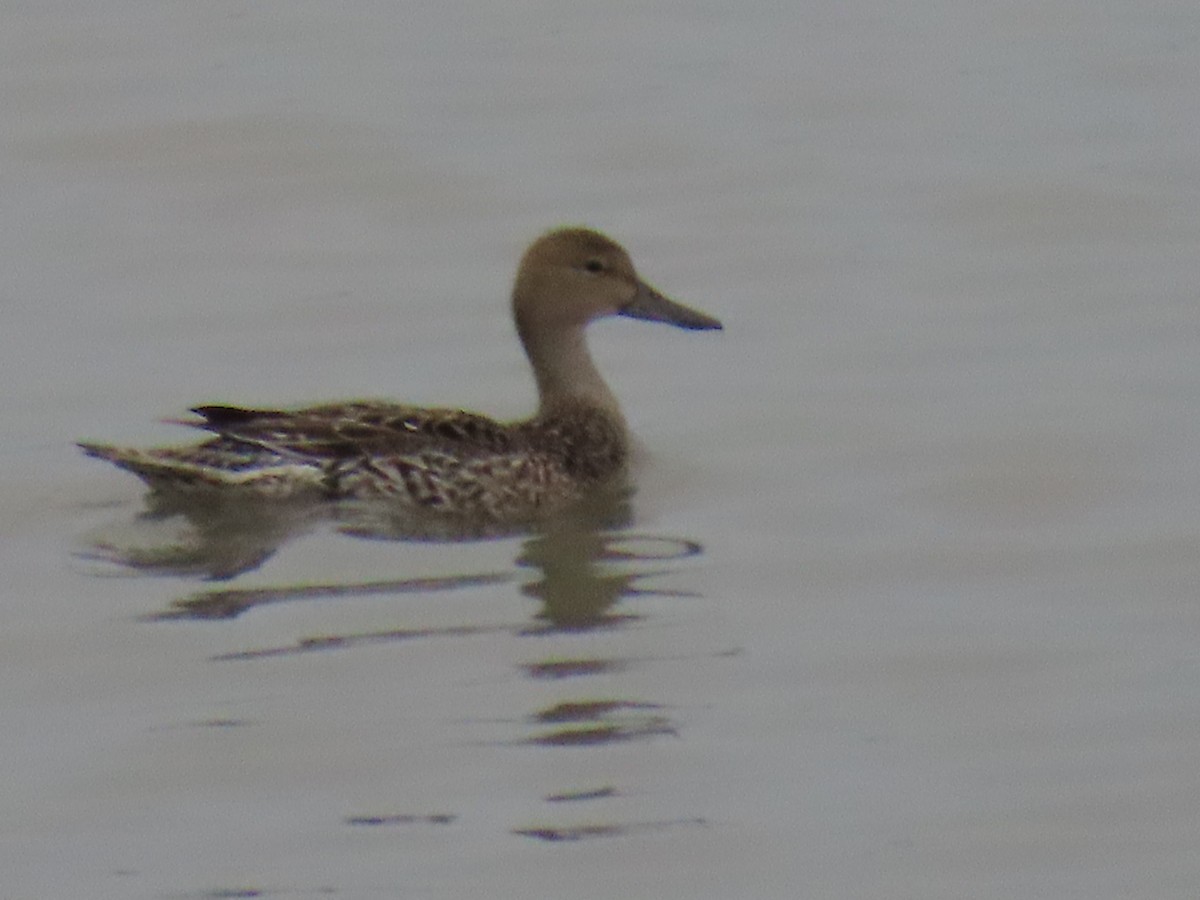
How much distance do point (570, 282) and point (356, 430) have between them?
1116mm

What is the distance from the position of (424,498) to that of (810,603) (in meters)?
1.48

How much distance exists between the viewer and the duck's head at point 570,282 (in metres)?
10.5

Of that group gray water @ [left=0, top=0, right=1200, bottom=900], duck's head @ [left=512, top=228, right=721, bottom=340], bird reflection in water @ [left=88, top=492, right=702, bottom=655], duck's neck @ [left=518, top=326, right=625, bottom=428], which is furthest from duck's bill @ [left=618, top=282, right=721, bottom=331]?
bird reflection in water @ [left=88, top=492, right=702, bottom=655]

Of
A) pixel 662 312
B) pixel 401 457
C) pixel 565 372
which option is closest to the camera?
pixel 401 457

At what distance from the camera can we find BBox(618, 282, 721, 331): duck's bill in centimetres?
1061

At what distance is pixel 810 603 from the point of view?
870 centimetres

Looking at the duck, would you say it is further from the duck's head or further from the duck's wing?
the duck's head

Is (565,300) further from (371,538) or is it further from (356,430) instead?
(371,538)

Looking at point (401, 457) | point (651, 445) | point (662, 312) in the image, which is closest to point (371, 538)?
point (401, 457)

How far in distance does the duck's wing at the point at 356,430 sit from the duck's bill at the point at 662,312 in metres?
0.89

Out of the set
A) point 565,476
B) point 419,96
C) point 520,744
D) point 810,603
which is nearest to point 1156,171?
point 419,96

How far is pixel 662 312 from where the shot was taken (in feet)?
34.9

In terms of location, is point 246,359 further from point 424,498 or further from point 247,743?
point 247,743

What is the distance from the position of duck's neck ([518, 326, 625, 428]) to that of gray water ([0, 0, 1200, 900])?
252 millimetres
